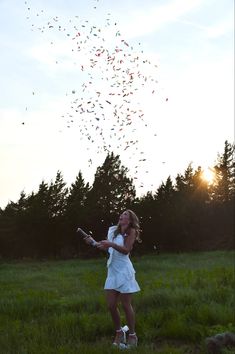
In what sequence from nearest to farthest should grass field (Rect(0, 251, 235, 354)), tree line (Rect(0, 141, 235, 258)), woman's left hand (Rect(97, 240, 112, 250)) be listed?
grass field (Rect(0, 251, 235, 354))
woman's left hand (Rect(97, 240, 112, 250))
tree line (Rect(0, 141, 235, 258))

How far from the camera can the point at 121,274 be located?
25.2ft

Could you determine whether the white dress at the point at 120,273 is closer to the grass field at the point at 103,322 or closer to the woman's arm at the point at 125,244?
the woman's arm at the point at 125,244

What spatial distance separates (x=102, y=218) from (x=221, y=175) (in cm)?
2648

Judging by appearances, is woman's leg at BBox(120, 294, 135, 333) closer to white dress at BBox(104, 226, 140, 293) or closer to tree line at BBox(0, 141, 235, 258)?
white dress at BBox(104, 226, 140, 293)

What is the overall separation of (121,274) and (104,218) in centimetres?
4800

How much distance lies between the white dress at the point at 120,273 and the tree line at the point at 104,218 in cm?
4495

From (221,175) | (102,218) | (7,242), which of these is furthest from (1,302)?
(221,175)

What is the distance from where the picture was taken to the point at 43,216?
57969 mm

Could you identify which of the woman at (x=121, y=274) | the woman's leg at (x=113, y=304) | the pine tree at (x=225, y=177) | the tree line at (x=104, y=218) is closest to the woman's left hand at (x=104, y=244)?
the woman at (x=121, y=274)

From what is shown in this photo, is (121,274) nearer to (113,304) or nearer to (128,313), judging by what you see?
(113,304)

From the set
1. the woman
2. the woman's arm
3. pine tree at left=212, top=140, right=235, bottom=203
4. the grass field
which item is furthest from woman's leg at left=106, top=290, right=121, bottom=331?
pine tree at left=212, top=140, right=235, bottom=203

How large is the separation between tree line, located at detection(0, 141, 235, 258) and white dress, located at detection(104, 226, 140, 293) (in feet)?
147

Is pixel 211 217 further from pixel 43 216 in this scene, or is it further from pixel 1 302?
pixel 1 302

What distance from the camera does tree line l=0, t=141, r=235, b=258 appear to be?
56312 mm
